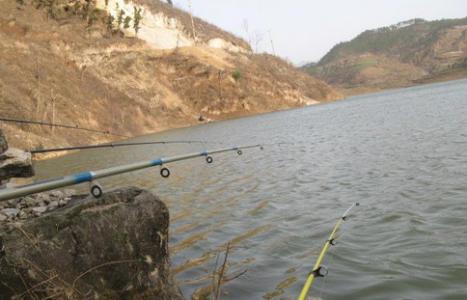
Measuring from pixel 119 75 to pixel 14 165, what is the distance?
57.5 meters

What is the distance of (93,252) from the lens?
431 centimetres

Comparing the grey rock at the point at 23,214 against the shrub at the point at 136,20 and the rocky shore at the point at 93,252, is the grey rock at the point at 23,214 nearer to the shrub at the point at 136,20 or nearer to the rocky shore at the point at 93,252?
the rocky shore at the point at 93,252

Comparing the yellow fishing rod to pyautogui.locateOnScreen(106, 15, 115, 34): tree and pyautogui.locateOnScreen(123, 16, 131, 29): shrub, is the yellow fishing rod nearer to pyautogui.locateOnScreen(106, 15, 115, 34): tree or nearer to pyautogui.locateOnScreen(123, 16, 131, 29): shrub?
pyautogui.locateOnScreen(106, 15, 115, 34): tree

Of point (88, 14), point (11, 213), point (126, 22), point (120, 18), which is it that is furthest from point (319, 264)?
point (126, 22)

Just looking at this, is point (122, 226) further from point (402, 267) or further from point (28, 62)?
point (28, 62)

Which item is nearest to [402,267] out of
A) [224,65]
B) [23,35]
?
[23,35]

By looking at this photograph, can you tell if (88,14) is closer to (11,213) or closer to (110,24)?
(110,24)

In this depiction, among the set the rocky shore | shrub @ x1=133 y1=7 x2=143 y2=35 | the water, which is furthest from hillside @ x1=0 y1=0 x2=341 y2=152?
the rocky shore

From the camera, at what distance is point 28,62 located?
154 ft

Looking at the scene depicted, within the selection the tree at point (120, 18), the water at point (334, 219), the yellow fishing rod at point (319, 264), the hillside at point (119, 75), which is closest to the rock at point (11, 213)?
the water at point (334, 219)

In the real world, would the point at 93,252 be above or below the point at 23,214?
below

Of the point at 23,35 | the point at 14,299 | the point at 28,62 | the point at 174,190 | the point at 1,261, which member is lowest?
the point at 174,190

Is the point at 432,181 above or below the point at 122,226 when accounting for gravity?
below

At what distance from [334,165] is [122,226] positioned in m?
10.4
